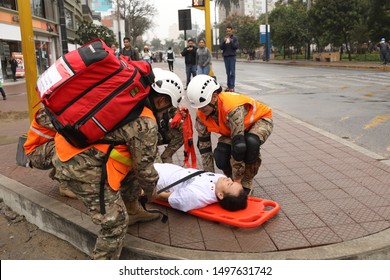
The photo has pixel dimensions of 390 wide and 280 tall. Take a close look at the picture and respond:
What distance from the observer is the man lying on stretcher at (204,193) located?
11.4 feet

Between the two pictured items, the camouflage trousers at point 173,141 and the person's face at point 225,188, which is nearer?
the person's face at point 225,188

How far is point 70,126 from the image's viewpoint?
249cm

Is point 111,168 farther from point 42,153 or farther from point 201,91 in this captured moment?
point 42,153

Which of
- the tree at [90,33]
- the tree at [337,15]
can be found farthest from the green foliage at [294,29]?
the tree at [90,33]

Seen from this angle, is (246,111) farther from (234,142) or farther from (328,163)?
(328,163)

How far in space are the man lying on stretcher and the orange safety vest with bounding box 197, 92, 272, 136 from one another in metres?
0.50

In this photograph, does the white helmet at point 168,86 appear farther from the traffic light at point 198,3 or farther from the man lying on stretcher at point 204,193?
the traffic light at point 198,3

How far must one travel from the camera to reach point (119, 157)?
277 cm

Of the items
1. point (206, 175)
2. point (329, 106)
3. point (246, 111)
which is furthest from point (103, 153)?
point (329, 106)

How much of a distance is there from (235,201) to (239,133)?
0.62 meters

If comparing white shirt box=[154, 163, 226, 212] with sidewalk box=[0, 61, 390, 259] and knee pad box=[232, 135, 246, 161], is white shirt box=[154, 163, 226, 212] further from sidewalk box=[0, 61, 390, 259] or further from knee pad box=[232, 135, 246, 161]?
knee pad box=[232, 135, 246, 161]

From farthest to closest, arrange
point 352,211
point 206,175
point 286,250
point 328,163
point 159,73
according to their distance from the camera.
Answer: point 328,163 < point 206,175 < point 352,211 < point 159,73 < point 286,250

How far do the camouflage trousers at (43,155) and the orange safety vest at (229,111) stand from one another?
1512 millimetres
